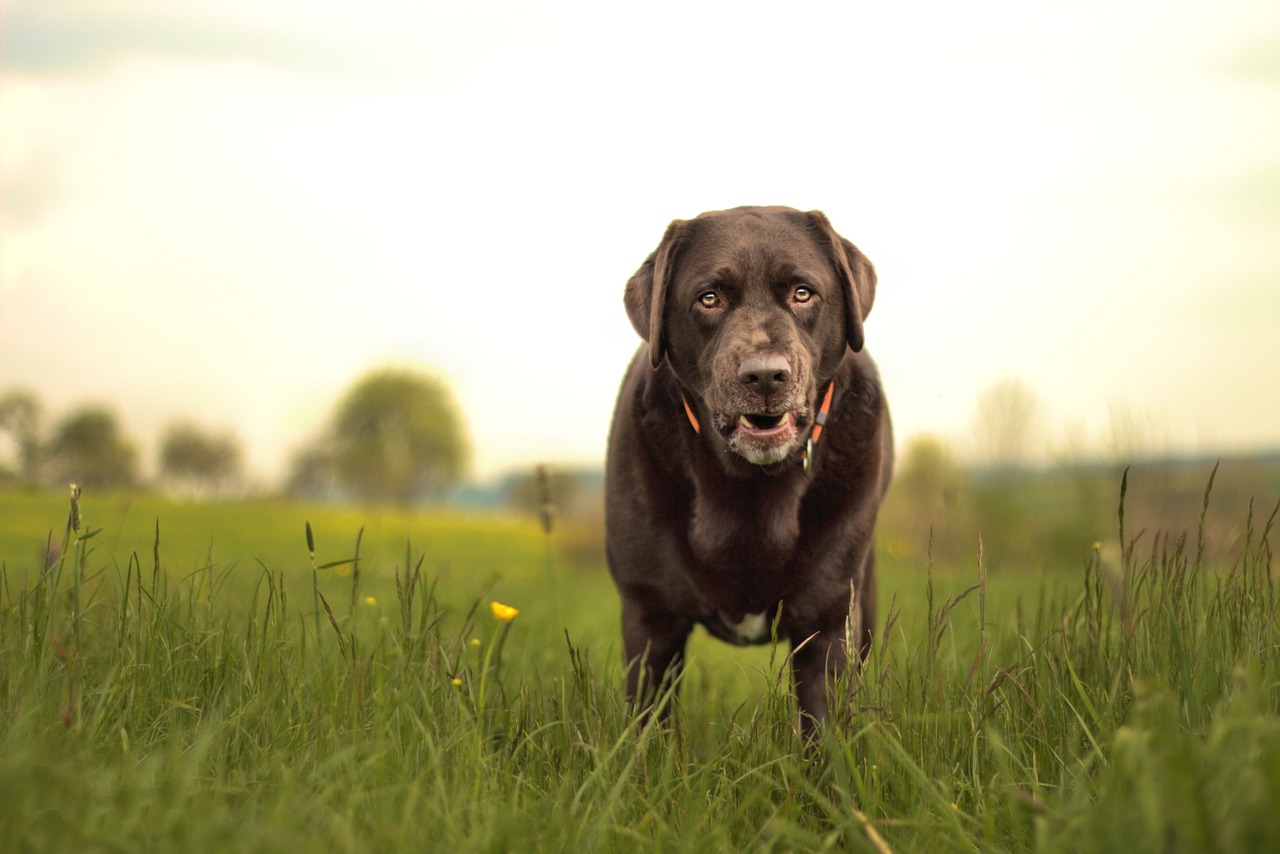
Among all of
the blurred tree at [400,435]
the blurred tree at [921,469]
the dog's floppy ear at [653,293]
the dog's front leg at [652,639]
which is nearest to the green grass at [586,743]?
the dog's front leg at [652,639]

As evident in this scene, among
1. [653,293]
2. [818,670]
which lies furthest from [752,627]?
[653,293]

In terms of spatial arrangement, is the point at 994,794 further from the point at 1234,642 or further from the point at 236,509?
the point at 236,509

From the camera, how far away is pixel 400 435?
4475 centimetres

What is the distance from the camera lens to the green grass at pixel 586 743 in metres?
1.93

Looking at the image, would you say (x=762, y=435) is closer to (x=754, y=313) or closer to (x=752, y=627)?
(x=754, y=313)

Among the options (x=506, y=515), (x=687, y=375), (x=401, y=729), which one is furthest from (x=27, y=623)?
(x=506, y=515)

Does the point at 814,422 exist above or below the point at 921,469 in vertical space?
above

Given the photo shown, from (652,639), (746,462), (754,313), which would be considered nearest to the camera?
(754,313)

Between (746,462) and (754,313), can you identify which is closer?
(754,313)

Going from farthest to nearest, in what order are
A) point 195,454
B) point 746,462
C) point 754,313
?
point 195,454, point 746,462, point 754,313

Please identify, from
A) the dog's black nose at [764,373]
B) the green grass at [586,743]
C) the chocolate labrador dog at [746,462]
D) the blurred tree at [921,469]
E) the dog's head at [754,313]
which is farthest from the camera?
the blurred tree at [921,469]

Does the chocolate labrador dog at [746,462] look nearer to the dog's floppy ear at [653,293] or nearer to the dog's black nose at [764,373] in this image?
the dog's floppy ear at [653,293]

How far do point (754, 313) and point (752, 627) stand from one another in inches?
46.6

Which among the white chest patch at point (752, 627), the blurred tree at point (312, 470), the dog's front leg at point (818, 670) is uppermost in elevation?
the white chest patch at point (752, 627)
